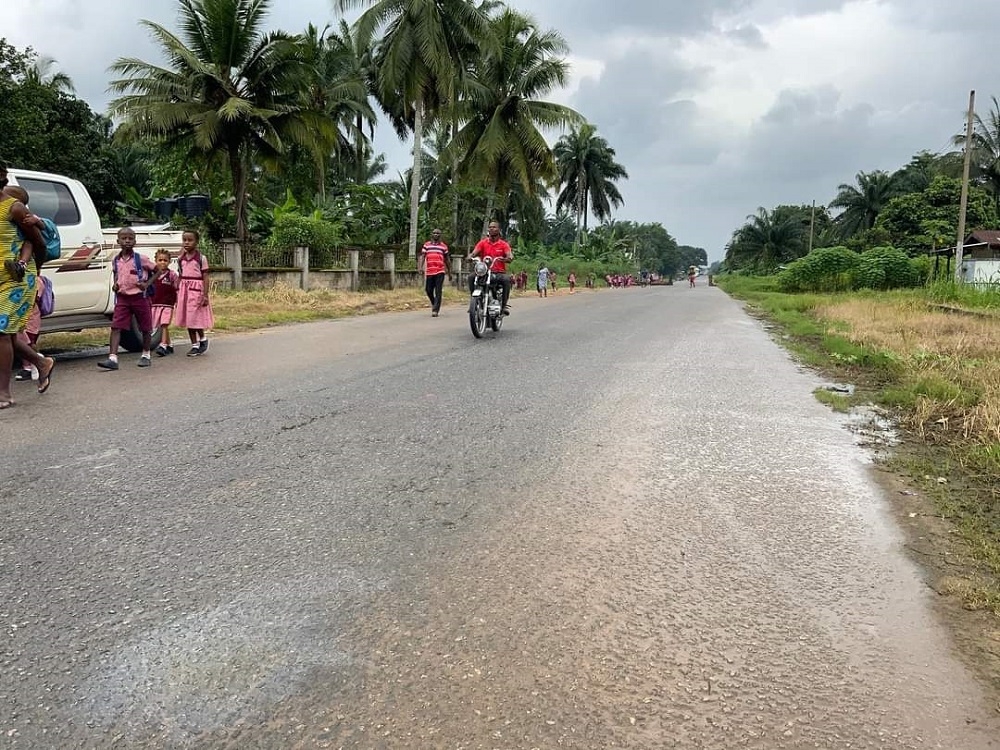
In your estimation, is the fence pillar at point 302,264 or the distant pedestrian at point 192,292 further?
the fence pillar at point 302,264

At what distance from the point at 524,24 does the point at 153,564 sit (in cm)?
2943

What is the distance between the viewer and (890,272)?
28.1m

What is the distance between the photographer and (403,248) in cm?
2298

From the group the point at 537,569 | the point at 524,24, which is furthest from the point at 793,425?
the point at 524,24

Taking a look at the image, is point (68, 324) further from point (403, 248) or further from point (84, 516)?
point (403, 248)

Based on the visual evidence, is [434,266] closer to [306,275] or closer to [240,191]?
[306,275]

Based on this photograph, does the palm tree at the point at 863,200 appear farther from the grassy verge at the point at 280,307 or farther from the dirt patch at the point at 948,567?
the dirt patch at the point at 948,567

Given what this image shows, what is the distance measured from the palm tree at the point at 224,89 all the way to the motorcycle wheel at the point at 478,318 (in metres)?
12.2

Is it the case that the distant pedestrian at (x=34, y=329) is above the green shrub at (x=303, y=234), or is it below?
below

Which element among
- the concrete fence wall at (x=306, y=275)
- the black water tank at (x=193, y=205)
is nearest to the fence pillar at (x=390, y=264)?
the concrete fence wall at (x=306, y=275)

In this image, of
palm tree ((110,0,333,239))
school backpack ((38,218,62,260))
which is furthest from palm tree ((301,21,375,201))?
school backpack ((38,218,62,260))

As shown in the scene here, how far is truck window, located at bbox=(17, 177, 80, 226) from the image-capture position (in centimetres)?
710

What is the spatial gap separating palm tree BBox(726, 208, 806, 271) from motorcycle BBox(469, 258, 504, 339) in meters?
55.3

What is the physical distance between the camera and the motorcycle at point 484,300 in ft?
32.9
